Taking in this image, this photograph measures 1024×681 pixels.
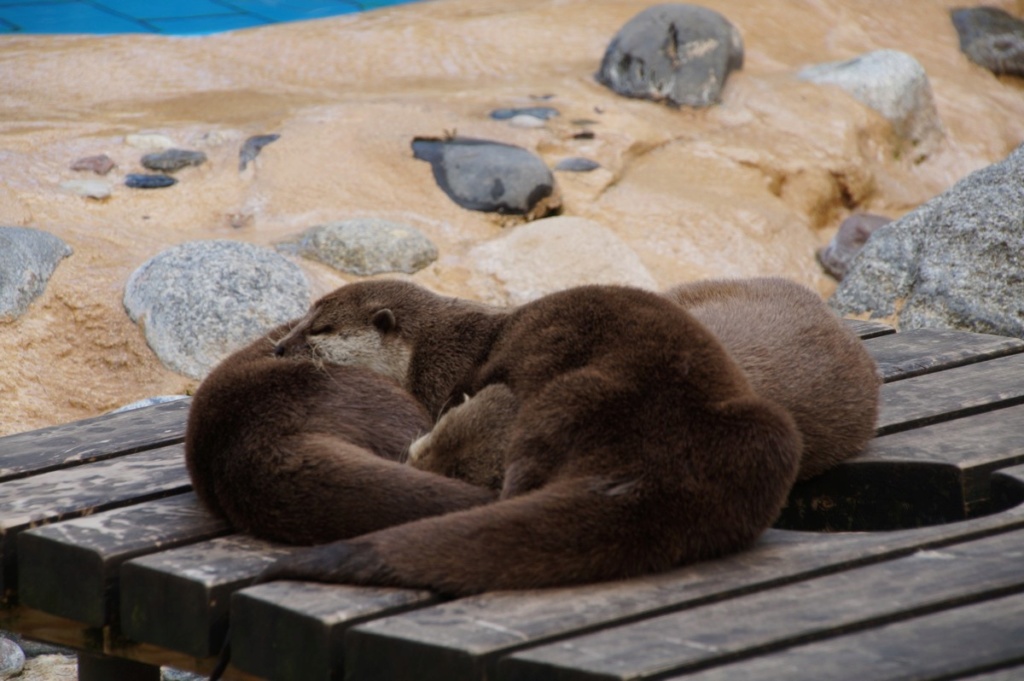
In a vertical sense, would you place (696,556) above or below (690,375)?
below

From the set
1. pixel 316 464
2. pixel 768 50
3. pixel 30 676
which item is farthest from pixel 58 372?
pixel 768 50

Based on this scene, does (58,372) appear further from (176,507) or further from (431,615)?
(431,615)

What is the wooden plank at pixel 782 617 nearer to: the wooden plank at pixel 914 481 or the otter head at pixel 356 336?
the wooden plank at pixel 914 481

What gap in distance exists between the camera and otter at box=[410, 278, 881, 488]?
233cm

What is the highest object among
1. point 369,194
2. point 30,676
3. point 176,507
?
point 176,507

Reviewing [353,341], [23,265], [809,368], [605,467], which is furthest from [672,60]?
[605,467]

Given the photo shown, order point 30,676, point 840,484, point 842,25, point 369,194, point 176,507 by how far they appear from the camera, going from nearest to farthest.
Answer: point 176,507 < point 840,484 < point 30,676 < point 369,194 < point 842,25

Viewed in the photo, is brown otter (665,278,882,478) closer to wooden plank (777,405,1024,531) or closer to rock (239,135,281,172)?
wooden plank (777,405,1024,531)

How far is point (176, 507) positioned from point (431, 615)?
85 centimetres

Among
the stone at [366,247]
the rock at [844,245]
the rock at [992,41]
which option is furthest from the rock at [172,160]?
the rock at [992,41]

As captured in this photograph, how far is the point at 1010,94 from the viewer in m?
10.3

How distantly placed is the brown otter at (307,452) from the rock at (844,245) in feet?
16.9

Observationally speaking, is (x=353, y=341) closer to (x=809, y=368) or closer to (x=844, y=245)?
(x=809, y=368)

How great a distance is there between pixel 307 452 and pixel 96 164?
4906 millimetres
